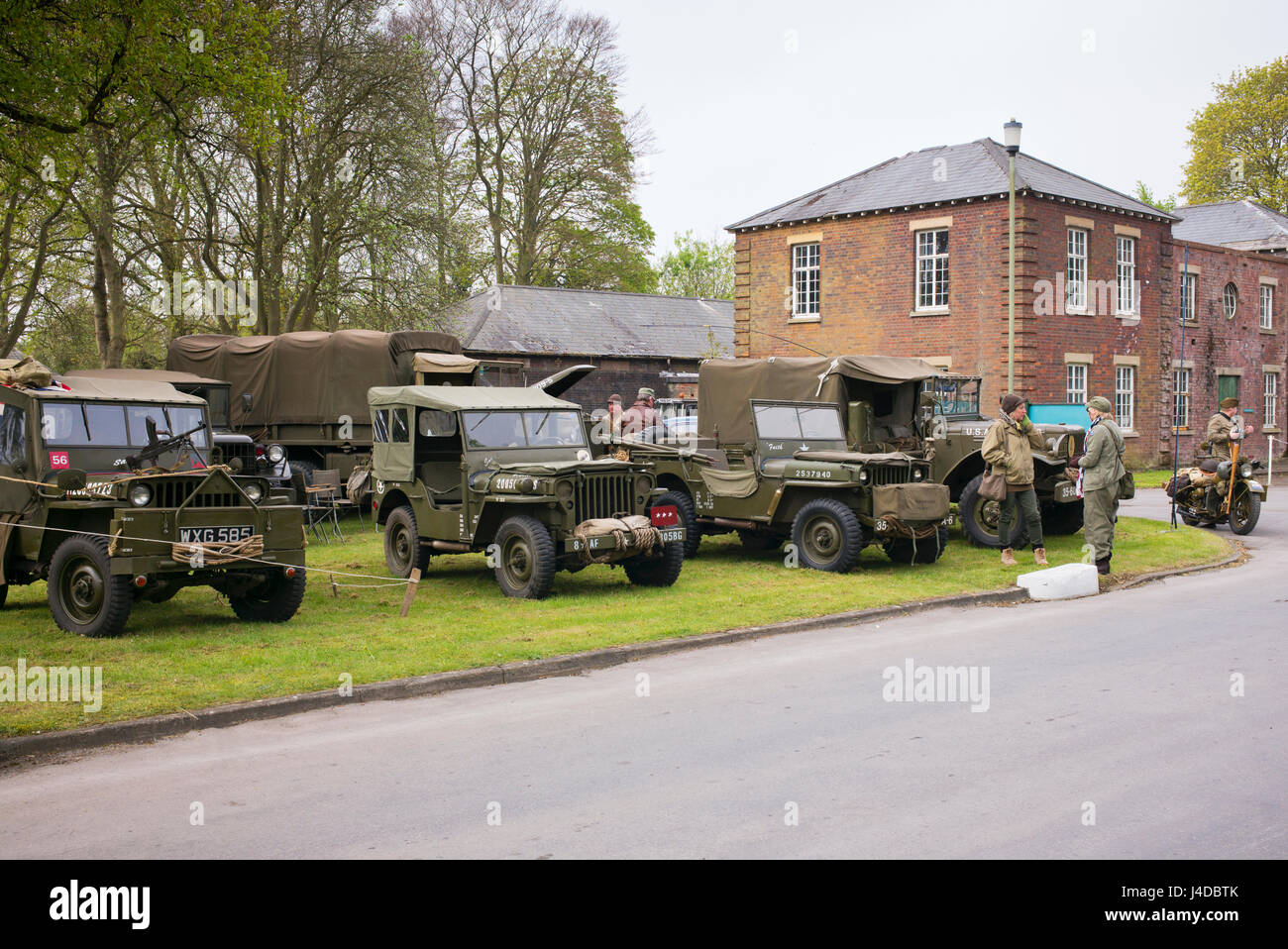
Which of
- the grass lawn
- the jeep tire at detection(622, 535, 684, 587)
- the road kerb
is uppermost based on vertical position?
the jeep tire at detection(622, 535, 684, 587)

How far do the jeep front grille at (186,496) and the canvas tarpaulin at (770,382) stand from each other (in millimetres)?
7649

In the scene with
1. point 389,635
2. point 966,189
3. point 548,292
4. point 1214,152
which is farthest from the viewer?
point 1214,152

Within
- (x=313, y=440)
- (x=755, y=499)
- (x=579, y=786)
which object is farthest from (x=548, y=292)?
(x=579, y=786)

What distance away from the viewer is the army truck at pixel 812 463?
14148 mm

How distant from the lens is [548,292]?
39938mm

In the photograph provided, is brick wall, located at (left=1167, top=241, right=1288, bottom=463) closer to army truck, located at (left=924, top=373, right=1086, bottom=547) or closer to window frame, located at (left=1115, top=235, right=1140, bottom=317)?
window frame, located at (left=1115, top=235, right=1140, bottom=317)

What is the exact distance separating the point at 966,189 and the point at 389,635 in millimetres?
23755

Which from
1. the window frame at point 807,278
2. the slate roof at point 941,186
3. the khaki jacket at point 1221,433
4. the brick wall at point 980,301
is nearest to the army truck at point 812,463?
the khaki jacket at point 1221,433

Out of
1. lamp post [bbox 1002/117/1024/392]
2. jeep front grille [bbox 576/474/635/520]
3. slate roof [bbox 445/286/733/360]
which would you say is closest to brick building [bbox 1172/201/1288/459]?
lamp post [bbox 1002/117/1024/392]

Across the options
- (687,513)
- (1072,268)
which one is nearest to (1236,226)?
(1072,268)

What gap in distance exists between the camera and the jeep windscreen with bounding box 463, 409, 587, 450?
13.4m

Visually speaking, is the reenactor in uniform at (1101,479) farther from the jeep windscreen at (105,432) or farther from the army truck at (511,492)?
the jeep windscreen at (105,432)

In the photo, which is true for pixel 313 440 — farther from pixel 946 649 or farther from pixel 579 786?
pixel 579 786

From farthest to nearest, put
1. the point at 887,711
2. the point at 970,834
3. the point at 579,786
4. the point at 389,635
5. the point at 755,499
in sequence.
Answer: the point at 755,499 < the point at 389,635 < the point at 887,711 < the point at 579,786 < the point at 970,834
